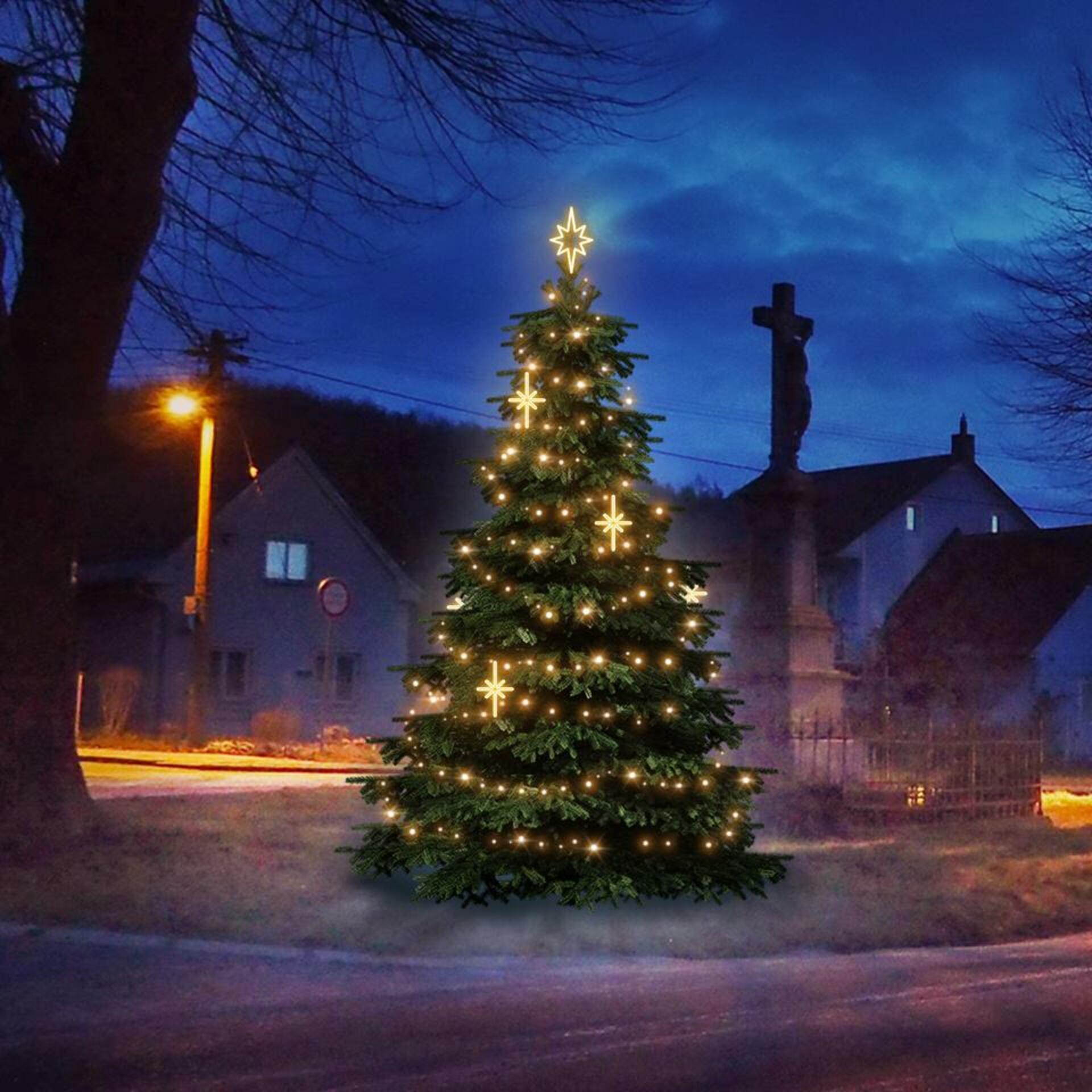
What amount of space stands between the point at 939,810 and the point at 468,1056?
10.3 meters

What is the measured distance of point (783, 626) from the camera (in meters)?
16.5

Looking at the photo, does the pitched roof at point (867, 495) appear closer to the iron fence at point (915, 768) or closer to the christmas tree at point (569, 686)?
the iron fence at point (915, 768)

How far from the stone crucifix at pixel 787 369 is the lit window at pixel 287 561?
25.1 meters

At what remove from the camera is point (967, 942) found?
9344 mm

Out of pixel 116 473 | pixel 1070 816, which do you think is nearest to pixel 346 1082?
pixel 1070 816

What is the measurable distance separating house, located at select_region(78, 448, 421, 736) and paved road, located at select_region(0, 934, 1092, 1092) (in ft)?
90.6

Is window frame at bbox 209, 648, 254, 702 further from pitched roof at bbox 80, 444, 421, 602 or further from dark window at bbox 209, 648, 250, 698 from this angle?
pitched roof at bbox 80, 444, 421, 602

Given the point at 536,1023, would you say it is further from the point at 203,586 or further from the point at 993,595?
the point at 993,595

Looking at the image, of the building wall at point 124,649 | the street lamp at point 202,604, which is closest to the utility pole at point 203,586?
the street lamp at point 202,604

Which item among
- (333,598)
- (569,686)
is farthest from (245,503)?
(569,686)

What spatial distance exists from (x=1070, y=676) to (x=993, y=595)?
3.58 m

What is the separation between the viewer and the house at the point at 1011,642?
131 ft

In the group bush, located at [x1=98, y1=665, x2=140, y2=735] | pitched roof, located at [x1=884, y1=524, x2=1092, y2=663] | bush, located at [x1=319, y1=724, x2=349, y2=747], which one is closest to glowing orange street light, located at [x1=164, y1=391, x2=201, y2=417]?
bush, located at [x1=319, y1=724, x2=349, y2=747]

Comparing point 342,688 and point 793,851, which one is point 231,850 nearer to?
point 793,851
